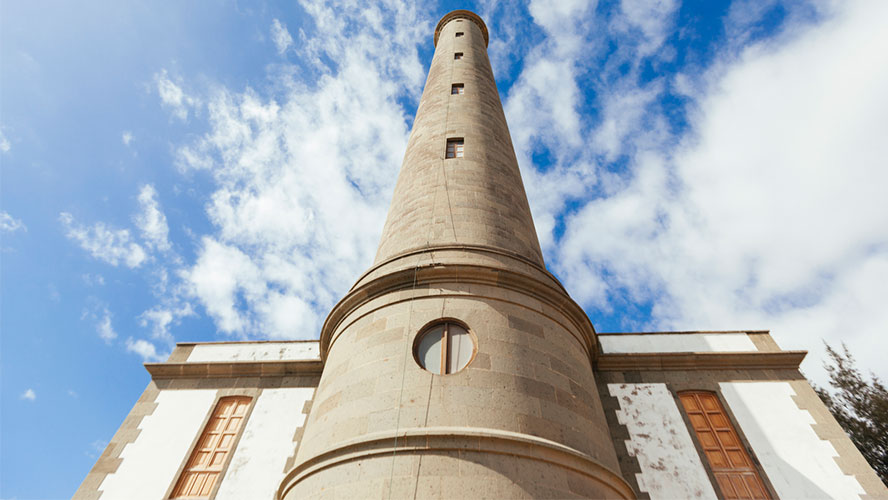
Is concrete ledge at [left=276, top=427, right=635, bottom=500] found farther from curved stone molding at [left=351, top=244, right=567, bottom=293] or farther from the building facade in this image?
curved stone molding at [left=351, top=244, right=567, bottom=293]

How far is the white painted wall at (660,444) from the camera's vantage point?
8.18 metres

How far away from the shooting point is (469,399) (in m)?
6.02

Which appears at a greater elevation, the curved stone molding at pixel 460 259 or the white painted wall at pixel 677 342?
the white painted wall at pixel 677 342

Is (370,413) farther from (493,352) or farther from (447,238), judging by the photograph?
(447,238)

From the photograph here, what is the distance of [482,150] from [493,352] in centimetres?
681

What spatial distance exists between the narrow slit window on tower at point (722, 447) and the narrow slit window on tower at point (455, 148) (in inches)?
300

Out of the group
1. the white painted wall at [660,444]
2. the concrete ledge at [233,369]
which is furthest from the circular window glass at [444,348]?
the concrete ledge at [233,369]

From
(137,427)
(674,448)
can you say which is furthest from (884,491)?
(137,427)

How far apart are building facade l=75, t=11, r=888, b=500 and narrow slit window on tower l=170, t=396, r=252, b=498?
37mm

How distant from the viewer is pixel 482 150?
12078 mm

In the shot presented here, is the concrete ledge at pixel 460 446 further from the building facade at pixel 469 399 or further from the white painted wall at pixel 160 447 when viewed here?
the white painted wall at pixel 160 447

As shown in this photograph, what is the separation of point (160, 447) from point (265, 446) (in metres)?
2.29

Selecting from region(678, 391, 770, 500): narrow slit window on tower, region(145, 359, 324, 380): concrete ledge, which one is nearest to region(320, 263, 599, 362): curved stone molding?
region(145, 359, 324, 380): concrete ledge

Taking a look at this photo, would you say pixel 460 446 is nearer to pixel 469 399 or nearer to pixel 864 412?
pixel 469 399
